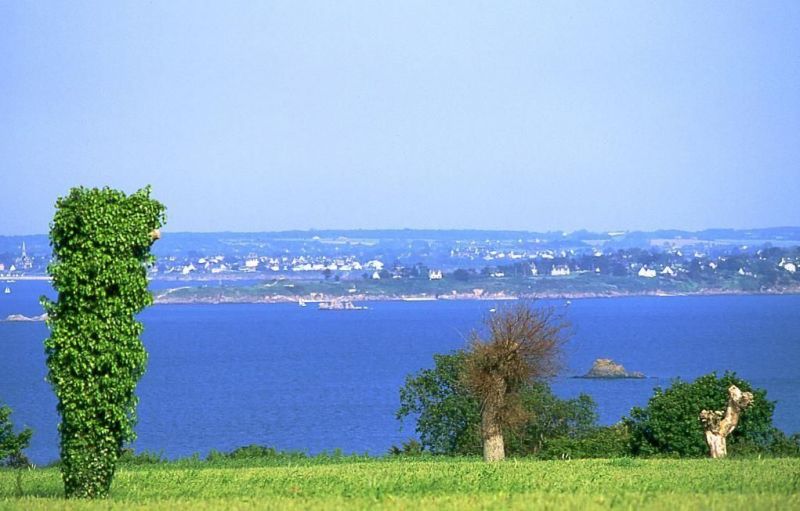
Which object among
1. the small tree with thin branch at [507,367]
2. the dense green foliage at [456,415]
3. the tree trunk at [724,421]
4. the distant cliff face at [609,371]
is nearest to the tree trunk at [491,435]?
the small tree with thin branch at [507,367]

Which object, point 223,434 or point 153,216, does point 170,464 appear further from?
point 223,434

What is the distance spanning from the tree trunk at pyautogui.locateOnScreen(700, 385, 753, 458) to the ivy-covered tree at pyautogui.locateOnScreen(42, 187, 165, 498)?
17.1 metres

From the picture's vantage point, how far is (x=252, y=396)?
116438mm

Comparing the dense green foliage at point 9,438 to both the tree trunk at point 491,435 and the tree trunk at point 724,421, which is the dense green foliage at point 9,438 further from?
the tree trunk at point 724,421

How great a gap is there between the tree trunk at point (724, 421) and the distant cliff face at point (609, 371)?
96428mm

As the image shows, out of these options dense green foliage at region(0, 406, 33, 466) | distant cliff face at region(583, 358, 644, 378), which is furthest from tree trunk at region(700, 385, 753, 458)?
distant cliff face at region(583, 358, 644, 378)

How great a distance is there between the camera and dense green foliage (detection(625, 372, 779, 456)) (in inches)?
1348

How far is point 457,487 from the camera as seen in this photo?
20.6 m

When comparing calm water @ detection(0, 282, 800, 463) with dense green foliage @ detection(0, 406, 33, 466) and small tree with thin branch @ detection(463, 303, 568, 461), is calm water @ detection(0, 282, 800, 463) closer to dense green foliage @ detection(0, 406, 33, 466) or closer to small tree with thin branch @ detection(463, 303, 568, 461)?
dense green foliage @ detection(0, 406, 33, 466)

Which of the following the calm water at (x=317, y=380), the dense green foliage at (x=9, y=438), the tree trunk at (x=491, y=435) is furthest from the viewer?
the calm water at (x=317, y=380)

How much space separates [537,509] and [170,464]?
799 inches

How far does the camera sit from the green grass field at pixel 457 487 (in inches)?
655

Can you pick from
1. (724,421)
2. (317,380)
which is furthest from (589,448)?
(317,380)

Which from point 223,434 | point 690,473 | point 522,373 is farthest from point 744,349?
point 690,473
